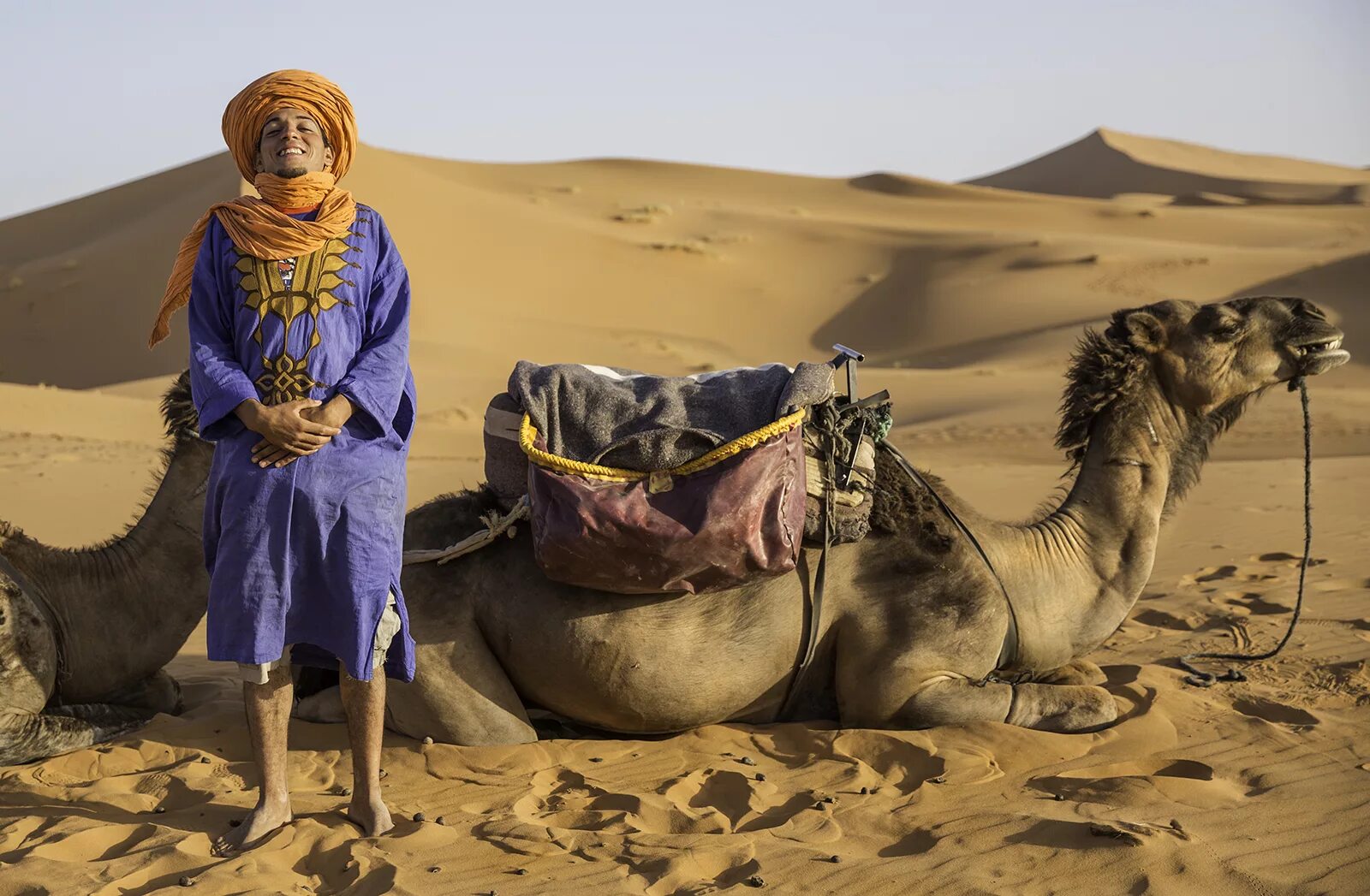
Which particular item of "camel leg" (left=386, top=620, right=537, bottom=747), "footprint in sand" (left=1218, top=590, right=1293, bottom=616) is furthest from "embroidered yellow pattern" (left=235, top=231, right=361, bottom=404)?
"footprint in sand" (left=1218, top=590, right=1293, bottom=616)

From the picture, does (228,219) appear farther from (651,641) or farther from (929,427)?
(929,427)

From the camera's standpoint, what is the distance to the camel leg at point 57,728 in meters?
4.80

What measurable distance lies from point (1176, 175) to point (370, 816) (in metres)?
74.9

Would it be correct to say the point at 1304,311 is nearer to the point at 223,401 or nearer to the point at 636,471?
the point at 636,471

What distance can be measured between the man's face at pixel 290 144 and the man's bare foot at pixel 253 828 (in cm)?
193

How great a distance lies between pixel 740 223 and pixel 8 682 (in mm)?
39498

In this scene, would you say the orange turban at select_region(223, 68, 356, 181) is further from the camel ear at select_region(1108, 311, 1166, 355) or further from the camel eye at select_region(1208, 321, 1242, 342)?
the camel eye at select_region(1208, 321, 1242, 342)

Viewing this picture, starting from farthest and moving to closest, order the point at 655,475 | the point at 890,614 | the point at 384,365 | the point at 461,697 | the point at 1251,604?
the point at 1251,604 → the point at 890,614 → the point at 461,697 → the point at 655,475 → the point at 384,365

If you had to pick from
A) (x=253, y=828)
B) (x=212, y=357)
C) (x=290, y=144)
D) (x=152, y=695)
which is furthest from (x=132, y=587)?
(x=290, y=144)

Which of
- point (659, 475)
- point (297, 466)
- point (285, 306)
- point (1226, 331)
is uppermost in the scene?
point (285, 306)

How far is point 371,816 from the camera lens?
413 centimetres

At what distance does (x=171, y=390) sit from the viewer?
512 centimetres

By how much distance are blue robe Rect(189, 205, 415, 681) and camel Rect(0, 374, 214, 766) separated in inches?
44.8

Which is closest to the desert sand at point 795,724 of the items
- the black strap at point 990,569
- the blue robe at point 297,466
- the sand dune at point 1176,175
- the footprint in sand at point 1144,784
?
the footprint in sand at point 1144,784
